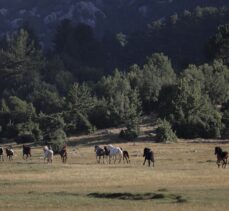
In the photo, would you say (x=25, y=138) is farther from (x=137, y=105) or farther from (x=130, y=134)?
(x=130, y=134)

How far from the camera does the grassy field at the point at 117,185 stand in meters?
33.9

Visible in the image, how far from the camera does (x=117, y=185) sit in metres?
42.5

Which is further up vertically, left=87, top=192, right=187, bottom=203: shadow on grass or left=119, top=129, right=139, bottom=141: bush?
left=119, top=129, right=139, bottom=141: bush

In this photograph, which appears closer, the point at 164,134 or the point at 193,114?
the point at 164,134

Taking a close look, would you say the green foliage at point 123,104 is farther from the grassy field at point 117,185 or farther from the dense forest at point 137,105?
the grassy field at point 117,185

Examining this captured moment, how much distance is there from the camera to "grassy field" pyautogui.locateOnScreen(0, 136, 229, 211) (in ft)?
111

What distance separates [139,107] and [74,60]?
84.4 m

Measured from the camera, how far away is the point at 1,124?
12231cm

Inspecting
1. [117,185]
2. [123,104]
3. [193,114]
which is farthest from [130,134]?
[117,185]

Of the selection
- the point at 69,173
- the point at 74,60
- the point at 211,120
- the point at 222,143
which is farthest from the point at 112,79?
the point at 69,173

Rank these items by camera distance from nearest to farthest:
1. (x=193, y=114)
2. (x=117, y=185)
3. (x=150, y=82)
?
(x=117, y=185) < (x=193, y=114) < (x=150, y=82)

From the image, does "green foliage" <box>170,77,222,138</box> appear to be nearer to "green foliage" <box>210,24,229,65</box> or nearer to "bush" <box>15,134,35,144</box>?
"bush" <box>15,134,35,144</box>

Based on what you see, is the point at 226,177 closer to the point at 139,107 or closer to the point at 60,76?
the point at 139,107

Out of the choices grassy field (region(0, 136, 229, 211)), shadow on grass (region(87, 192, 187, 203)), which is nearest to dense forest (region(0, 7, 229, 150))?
grassy field (region(0, 136, 229, 211))
